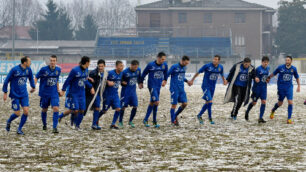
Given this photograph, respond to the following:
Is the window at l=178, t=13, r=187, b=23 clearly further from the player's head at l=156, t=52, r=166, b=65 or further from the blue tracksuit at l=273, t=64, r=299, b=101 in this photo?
the player's head at l=156, t=52, r=166, b=65

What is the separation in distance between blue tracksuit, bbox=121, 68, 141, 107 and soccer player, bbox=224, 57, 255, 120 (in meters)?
3.10

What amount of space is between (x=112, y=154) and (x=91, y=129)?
396 cm

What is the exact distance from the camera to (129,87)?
12.7 m

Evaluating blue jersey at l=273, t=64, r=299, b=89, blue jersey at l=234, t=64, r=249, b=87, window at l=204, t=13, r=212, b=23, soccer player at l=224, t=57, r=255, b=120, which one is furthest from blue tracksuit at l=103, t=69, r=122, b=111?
window at l=204, t=13, r=212, b=23

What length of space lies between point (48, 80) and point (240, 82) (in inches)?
219

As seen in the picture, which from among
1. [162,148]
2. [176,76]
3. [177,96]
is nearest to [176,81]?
[176,76]

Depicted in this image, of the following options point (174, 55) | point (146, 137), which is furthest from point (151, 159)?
point (174, 55)

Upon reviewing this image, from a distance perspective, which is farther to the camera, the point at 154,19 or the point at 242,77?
the point at 154,19

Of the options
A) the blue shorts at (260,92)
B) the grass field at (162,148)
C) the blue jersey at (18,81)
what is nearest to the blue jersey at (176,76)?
the grass field at (162,148)

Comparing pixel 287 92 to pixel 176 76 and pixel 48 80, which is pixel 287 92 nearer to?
pixel 176 76

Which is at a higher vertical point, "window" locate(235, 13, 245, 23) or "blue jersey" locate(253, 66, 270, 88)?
"window" locate(235, 13, 245, 23)

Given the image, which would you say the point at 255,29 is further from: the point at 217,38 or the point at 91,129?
the point at 91,129

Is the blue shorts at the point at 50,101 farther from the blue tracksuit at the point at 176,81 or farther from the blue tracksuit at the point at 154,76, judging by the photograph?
the blue tracksuit at the point at 176,81

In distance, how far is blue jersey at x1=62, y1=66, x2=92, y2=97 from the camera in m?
11.7
